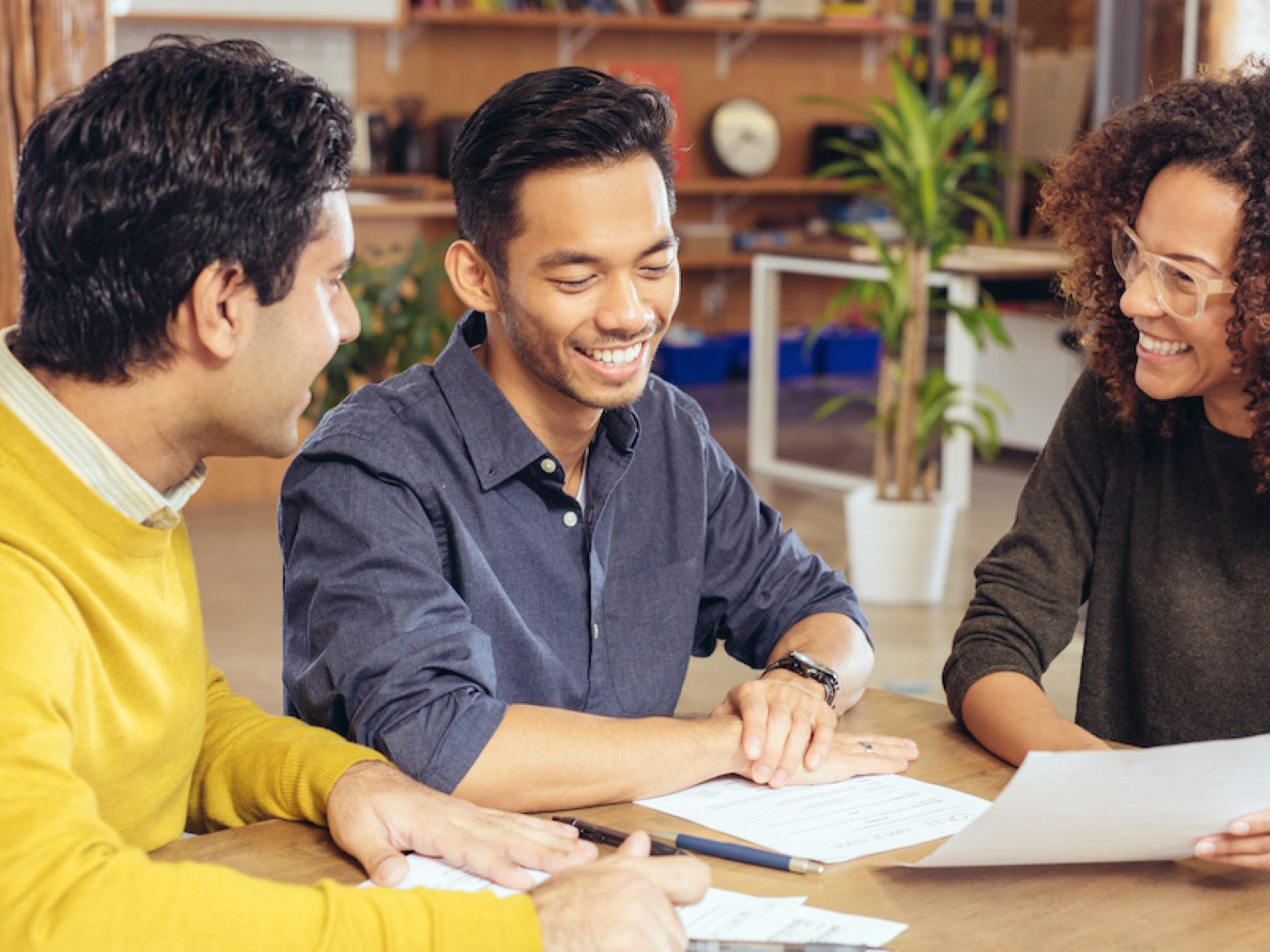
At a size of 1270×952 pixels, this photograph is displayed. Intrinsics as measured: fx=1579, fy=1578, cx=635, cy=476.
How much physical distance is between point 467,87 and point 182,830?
7.39 m

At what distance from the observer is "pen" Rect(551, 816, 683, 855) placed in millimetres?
1199

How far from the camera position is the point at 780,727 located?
142cm

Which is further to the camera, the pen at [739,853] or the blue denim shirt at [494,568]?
the blue denim shirt at [494,568]

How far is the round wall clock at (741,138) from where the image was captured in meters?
8.96

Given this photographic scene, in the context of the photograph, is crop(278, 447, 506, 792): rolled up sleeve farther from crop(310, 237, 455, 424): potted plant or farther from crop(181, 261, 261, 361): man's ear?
crop(310, 237, 455, 424): potted plant

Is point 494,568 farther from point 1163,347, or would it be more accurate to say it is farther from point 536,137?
point 1163,347

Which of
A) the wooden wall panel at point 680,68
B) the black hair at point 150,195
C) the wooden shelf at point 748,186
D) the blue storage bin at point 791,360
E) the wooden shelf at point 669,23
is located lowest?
the blue storage bin at point 791,360

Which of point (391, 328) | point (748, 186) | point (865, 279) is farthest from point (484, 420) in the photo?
point (748, 186)

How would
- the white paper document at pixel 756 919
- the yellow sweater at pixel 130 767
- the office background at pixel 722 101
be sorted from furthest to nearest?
the office background at pixel 722 101 → the white paper document at pixel 756 919 → the yellow sweater at pixel 130 767

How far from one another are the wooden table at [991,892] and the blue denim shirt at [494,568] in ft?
0.48

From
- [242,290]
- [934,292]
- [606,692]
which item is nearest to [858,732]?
[606,692]

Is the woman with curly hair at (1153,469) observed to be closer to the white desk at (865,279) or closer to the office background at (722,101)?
the office background at (722,101)

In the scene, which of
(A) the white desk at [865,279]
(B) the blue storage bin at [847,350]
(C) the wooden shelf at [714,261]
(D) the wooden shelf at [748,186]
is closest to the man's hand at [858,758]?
(A) the white desk at [865,279]

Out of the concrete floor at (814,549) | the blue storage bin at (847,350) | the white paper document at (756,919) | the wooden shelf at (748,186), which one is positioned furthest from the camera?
the blue storage bin at (847,350)
